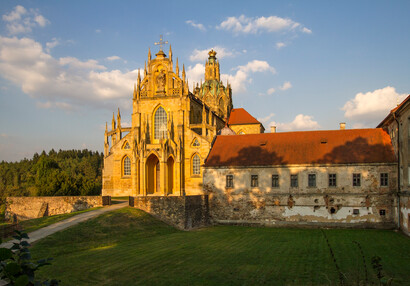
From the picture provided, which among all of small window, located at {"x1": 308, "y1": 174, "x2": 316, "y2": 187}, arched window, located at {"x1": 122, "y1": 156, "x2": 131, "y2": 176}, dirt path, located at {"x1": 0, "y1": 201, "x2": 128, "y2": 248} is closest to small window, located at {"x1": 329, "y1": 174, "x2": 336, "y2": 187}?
small window, located at {"x1": 308, "y1": 174, "x2": 316, "y2": 187}

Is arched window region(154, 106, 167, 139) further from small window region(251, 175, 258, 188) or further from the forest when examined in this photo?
small window region(251, 175, 258, 188)

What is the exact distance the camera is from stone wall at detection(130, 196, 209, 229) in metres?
29.9

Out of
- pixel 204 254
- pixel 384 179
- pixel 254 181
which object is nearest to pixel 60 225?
pixel 204 254

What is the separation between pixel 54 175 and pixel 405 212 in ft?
126

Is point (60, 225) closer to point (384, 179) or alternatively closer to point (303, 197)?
point (303, 197)

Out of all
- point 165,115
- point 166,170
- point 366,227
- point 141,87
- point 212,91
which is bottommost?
point 366,227

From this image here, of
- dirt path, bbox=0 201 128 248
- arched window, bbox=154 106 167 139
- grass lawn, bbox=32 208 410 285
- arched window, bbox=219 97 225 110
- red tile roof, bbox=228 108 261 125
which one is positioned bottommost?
grass lawn, bbox=32 208 410 285

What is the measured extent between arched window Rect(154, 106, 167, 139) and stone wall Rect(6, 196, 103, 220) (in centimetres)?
1255

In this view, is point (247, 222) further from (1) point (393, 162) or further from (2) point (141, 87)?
(2) point (141, 87)

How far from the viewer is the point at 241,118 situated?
6694cm

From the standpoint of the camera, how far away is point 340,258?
17.6 m

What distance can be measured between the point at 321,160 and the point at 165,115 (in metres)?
19.6

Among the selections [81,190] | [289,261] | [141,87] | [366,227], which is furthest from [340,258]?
[81,190]

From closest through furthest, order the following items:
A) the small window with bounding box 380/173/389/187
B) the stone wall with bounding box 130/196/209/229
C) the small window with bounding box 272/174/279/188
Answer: the small window with bounding box 380/173/389/187, the stone wall with bounding box 130/196/209/229, the small window with bounding box 272/174/279/188
